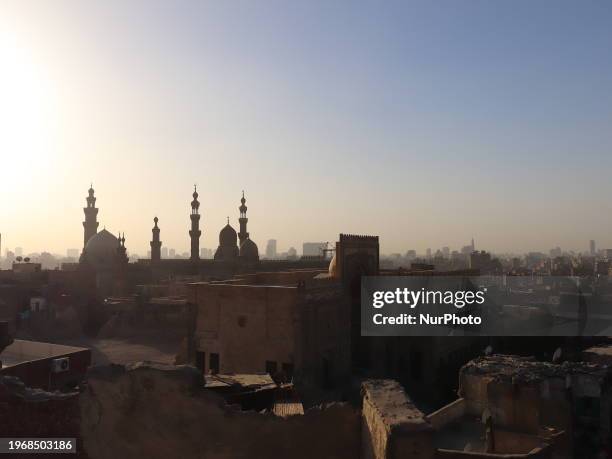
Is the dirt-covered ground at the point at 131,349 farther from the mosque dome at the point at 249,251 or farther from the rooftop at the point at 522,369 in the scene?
the mosque dome at the point at 249,251

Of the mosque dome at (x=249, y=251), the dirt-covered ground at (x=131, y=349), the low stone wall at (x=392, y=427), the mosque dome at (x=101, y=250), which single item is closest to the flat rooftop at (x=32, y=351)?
the dirt-covered ground at (x=131, y=349)

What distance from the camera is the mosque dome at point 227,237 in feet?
156

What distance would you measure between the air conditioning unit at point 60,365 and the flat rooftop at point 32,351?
2.90ft

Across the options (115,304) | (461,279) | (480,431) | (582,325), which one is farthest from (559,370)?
(115,304)

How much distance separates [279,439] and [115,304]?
25670 millimetres

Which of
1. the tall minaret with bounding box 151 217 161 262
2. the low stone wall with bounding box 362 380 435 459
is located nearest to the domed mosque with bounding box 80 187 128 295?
the tall minaret with bounding box 151 217 161 262

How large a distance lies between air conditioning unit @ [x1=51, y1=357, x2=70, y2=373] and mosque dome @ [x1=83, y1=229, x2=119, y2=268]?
1075 inches

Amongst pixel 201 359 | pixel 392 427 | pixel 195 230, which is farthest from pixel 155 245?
pixel 392 427

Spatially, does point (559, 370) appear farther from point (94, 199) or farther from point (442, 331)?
point (94, 199)

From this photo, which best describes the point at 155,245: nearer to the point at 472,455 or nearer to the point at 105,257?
the point at 105,257

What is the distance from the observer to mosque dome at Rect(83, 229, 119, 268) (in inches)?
1636

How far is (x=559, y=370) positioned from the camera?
16.4m

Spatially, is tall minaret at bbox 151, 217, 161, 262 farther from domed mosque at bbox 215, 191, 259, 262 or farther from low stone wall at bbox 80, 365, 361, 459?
low stone wall at bbox 80, 365, 361, 459

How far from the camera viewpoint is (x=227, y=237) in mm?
47812
